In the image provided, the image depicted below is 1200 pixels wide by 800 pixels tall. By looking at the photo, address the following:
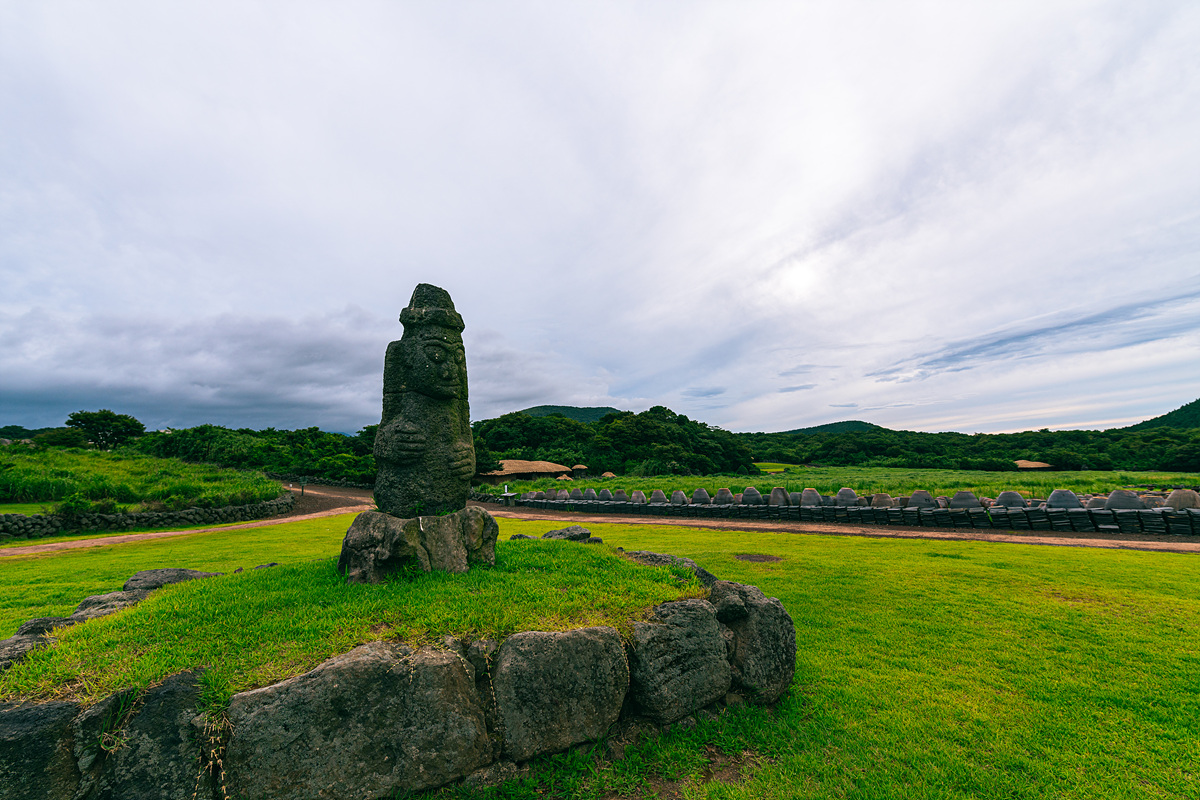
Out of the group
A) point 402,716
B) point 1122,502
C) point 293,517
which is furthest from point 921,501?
point 293,517

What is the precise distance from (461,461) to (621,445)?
45226mm

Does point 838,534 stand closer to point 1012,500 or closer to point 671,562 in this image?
point 1012,500

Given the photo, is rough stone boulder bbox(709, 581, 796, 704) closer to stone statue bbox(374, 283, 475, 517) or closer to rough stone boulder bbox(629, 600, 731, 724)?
rough stone boulder bbox(629, 600, 731, 724)

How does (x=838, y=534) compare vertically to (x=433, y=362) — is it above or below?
below

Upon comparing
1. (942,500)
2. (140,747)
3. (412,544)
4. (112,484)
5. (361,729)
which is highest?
(112,484)

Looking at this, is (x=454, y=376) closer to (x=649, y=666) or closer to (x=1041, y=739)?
(x=649, y=666)

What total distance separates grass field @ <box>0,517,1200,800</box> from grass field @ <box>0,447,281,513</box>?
1479 cm

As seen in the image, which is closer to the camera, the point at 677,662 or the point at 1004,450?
the point at 677,662

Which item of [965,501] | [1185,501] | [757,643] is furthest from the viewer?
[965,501]

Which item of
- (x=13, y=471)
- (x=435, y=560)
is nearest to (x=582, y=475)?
(x=13, y=471)

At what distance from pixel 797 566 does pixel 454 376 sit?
25.6ft

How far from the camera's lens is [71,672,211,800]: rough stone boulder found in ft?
9.59

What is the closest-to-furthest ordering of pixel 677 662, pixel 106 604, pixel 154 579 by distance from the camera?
pixel 677 662 → pixel 106 604 → pixel 154 579

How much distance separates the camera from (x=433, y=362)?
643 cm
